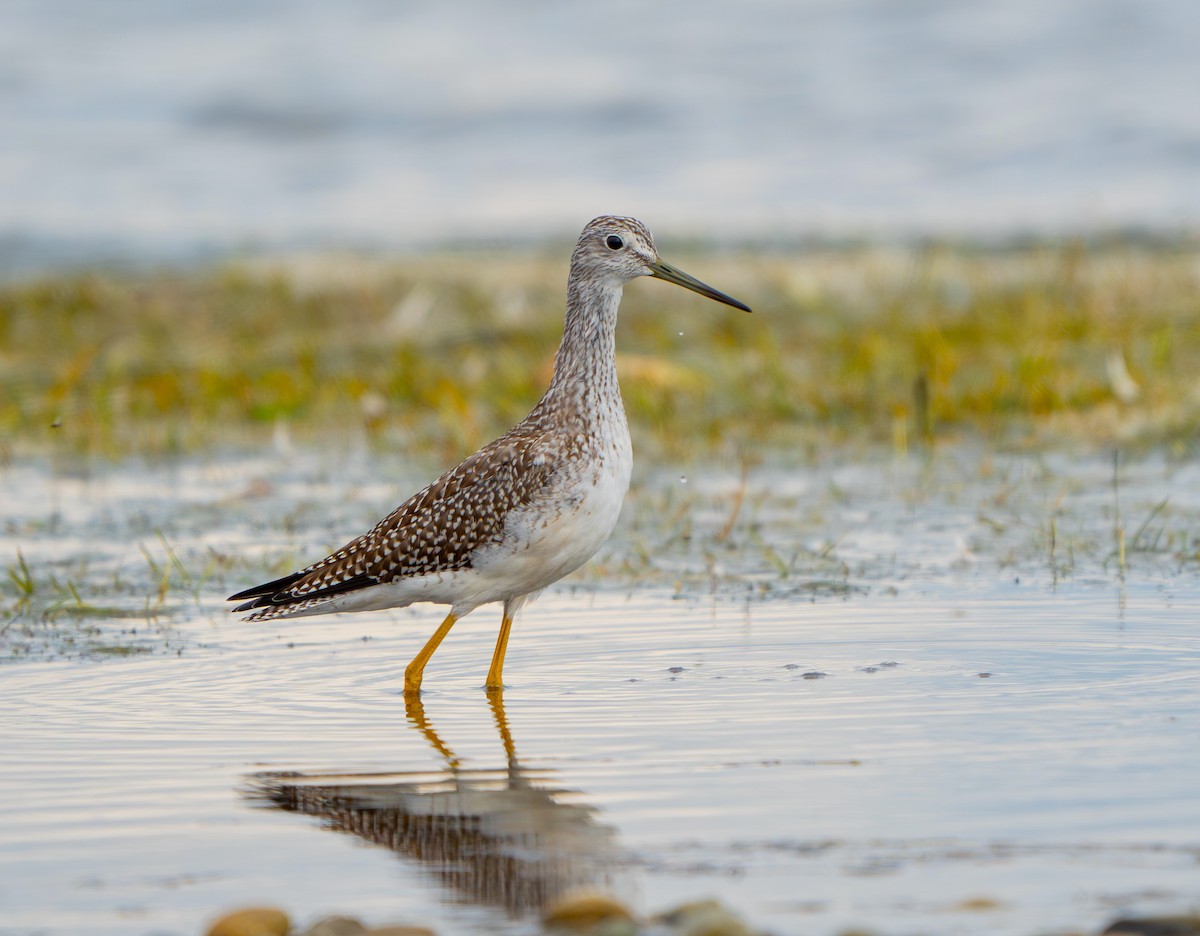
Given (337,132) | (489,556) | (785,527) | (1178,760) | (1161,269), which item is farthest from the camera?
(337,132)

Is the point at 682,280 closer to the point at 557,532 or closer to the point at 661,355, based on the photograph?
the point at 557,532

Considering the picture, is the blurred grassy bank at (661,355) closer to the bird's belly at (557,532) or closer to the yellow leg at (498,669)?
the bird's belly at (557,532)

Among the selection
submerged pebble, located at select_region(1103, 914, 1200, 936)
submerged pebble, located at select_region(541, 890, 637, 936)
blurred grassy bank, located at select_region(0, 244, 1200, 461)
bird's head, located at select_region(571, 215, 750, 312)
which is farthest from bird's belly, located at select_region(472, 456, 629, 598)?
blurred grassy bank, located at select_region(0, 244, 1200, 461)

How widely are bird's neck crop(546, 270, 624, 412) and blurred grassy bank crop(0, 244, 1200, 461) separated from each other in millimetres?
3085

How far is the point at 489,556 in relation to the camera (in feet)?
21.8

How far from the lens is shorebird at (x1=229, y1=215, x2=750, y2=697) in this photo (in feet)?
21.6

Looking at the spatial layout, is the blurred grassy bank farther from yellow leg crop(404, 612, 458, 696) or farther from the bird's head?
yellow leg crop(404, 612, 458, 696)

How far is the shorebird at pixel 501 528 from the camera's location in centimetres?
657

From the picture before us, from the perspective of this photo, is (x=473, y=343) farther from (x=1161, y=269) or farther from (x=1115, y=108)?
(x=1115, y=108)

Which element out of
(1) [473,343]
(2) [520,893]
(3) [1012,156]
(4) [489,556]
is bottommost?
(2) [520,893]

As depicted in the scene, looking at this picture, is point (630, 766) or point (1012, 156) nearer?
point (630, 766)

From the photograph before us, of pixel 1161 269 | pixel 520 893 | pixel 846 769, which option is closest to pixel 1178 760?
pixel 846 769

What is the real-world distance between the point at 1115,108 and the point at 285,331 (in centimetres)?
1293

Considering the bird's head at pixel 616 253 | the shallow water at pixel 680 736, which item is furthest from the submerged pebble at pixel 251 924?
the bird's head at pixel 616 253
